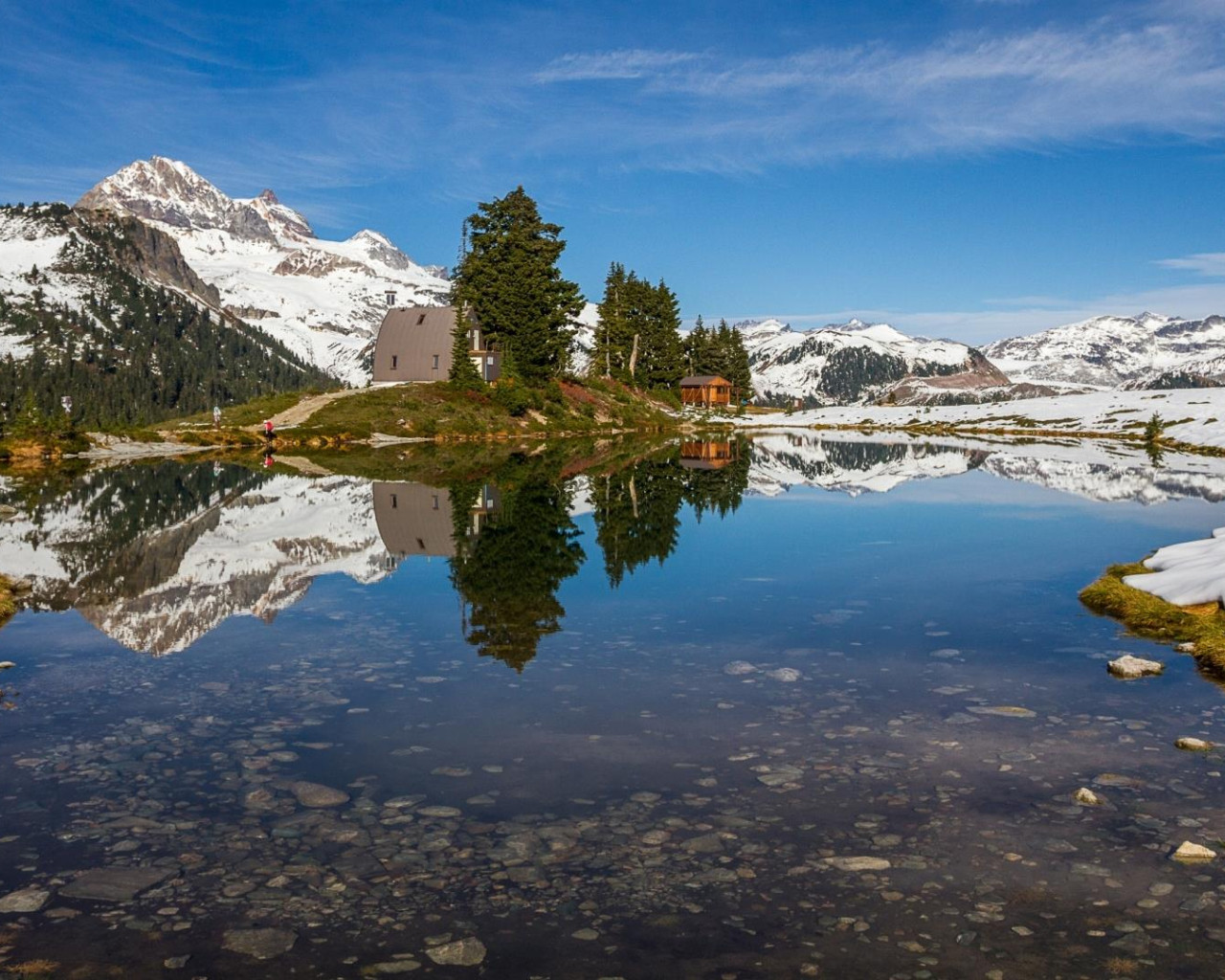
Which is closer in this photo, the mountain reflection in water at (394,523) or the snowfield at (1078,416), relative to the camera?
the mountain reflection in water at (394,523)

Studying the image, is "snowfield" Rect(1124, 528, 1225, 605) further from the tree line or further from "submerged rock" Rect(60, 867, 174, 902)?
the tree line

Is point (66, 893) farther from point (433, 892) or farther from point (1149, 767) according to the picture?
point (1149, 767)

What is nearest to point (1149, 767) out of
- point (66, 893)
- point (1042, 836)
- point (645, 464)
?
point (1042, 836)

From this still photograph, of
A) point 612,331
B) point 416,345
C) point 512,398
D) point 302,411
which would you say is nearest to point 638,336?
point 612,331

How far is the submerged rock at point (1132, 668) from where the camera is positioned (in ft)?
49.9

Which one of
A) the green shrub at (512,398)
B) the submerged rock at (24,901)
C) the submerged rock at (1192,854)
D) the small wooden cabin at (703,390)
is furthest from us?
the small wooden cabin at (703,390)

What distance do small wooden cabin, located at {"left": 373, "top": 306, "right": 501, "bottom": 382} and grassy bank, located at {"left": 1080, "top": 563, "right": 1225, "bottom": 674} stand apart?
99001mm

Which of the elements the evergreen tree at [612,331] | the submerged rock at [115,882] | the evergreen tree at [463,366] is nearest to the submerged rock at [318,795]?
the submerged rock at [115,882]

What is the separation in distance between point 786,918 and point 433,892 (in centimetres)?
304

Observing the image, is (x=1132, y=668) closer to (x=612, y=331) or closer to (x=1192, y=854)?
(x=1192, y=854)

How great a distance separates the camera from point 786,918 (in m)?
7.94

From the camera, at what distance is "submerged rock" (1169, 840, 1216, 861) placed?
891 cm

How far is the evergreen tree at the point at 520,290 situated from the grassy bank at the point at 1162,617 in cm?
8811

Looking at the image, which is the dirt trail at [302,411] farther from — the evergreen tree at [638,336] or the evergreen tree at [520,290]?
the evergreen tree at [638,336]
